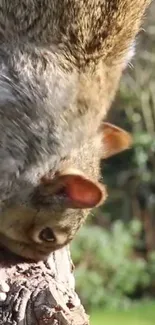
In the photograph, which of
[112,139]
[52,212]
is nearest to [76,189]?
[52,212]

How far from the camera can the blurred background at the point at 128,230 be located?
668 cm

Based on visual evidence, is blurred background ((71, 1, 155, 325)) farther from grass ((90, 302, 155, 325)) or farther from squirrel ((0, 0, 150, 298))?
squirrel ((0, 0, 150, 298))

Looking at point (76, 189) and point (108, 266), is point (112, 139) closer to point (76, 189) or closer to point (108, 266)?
point (76, 189)

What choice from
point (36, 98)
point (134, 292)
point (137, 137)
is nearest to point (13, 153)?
point (36, 98)

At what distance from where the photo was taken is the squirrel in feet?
8.26

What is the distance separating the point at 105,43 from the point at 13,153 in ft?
1.31

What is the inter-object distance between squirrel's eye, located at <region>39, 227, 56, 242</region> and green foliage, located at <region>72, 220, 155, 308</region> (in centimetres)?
368

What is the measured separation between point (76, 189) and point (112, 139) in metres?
0.41

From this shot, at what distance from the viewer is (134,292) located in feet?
24.8

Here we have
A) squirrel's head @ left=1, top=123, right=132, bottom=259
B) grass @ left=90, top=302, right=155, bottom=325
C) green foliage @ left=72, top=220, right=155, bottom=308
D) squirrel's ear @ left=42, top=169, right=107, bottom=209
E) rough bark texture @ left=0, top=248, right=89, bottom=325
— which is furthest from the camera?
grass @ left=90, top=302, right=155, bottom=325

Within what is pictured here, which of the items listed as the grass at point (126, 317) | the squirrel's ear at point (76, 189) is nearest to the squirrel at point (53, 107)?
the squirrel's ear at point (76, 189)

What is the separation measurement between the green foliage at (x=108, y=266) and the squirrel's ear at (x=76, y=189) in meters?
3.81

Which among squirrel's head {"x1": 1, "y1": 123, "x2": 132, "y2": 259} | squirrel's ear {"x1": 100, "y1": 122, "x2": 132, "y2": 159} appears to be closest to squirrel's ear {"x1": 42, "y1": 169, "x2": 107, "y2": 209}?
squirrel's head {"x1": 1, "y1": 123, "x2": 132, "y2": 259}

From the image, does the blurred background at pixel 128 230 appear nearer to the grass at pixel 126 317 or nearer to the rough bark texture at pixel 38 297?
the grass at pixel 126 317
